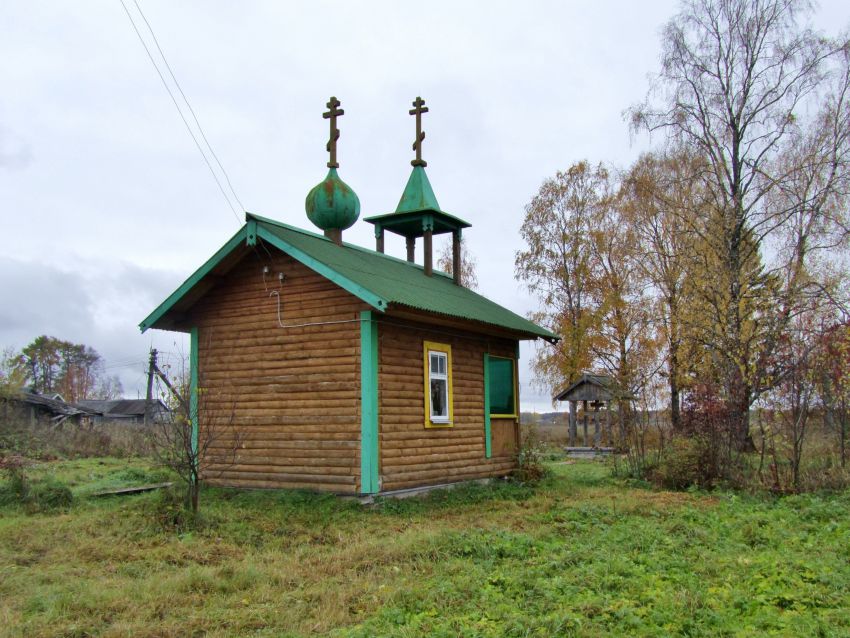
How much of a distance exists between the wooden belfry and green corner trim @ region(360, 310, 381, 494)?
496 cm

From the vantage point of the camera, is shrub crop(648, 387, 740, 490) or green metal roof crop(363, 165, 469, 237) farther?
green metal roof crop(363, 165, 469, 237)

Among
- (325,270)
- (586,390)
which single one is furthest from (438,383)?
(586,390)

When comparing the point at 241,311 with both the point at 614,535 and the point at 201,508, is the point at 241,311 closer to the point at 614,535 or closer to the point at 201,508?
the point at 201,508

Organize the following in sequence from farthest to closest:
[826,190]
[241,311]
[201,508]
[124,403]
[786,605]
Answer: [124,403], [826,190], [241,311], [201,508], [786,605]

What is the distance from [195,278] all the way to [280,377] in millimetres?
2191

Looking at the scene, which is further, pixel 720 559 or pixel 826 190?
pixel 826 190

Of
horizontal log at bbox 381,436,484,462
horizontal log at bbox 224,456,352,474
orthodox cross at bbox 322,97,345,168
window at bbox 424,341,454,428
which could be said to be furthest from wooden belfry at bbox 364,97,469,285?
horizontal log at bbox 224,456,352,474

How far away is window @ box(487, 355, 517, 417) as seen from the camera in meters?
15.7

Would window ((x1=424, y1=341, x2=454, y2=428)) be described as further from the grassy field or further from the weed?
the weed

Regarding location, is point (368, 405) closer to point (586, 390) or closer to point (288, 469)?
point (288, 469)

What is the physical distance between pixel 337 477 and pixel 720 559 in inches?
227

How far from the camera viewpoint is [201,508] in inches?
410

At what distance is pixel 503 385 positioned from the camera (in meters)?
16.2

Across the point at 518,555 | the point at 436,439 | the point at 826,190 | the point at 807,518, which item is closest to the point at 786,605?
the point at 518,555
